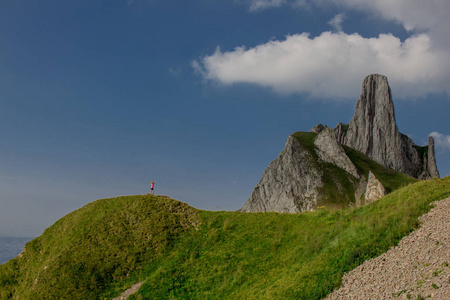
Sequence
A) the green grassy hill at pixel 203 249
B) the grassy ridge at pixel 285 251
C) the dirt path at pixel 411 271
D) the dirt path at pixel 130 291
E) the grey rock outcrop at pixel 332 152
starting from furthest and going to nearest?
the grey rock outcrop at pixel 332 152 → the dirt path at pixel 130 291 → the green grassy hill at pixel 203 249 → the grassy ridge at pixel 285 251 → the dirt path at pixel 411 271

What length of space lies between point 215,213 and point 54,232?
18394 millimetres

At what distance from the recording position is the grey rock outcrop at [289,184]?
138m

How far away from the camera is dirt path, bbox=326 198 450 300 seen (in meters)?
15.9

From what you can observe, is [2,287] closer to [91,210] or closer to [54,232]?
[54,232]

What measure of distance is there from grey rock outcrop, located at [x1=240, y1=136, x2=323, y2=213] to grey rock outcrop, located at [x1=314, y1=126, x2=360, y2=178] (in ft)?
21.1

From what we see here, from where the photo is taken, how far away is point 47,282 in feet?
92.7

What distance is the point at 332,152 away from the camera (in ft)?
484

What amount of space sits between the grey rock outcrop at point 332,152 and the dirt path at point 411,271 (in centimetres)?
12244

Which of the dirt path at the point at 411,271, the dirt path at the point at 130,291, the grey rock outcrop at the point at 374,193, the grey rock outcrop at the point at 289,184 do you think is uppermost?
the grey rock outcrop at the point at 289,184

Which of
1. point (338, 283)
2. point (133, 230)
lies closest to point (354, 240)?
point (338, 283)

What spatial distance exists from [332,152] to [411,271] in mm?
135491

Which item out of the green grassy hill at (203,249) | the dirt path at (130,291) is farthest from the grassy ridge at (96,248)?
the dirt path at (130,291)

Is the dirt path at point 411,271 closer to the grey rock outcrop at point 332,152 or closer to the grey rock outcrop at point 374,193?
the grey rock outcrop at point 374,193

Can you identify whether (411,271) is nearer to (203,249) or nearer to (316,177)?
(203,249)
